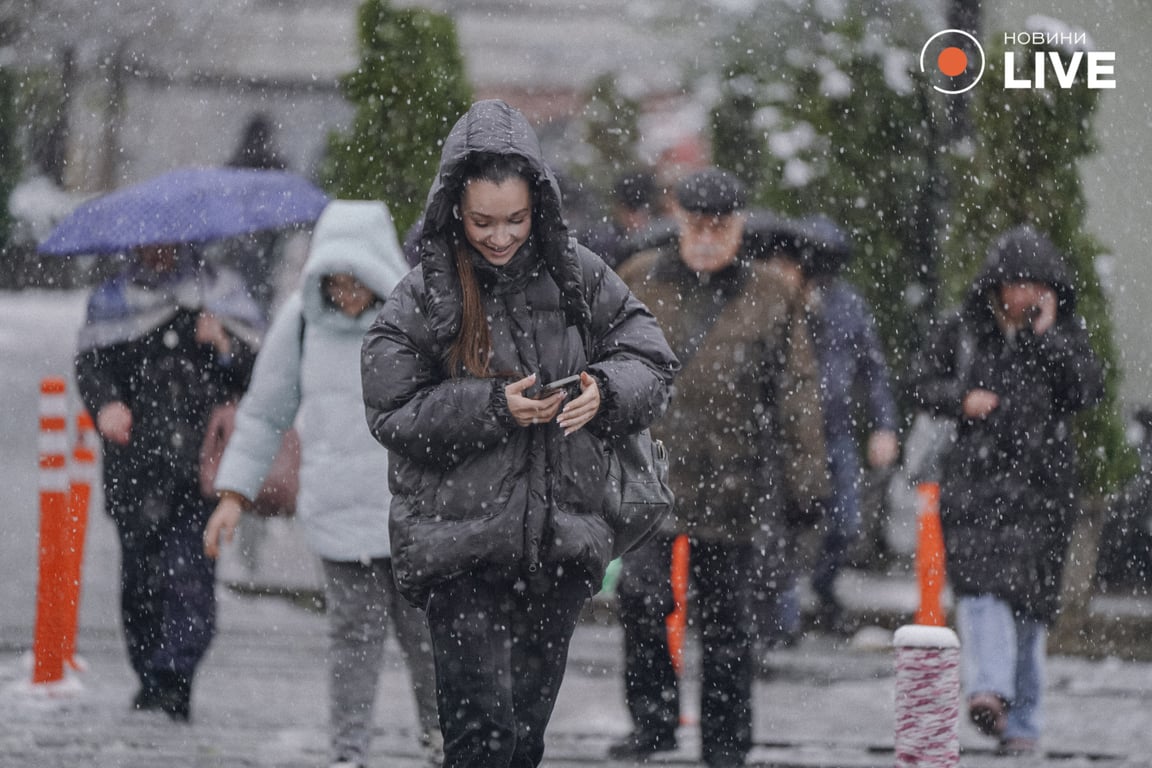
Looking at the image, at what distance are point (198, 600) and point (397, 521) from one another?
3.60 m

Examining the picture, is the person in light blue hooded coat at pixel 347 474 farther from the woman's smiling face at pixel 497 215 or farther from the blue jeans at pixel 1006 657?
the blue jeans at pixel 1006 657

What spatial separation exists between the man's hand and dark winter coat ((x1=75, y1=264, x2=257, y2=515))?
23mm

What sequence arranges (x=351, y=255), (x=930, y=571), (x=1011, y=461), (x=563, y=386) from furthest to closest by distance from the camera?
(x=930, y=571), (x=1011, y=461), (x=351, y=255), (x=563, y=386)

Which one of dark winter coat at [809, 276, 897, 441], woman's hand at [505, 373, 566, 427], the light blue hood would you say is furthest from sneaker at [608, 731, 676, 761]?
dark winter coat at [809, 276, 897, 441]

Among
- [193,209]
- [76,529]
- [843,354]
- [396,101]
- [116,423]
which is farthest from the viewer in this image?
[396,101]

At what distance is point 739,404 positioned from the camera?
7.78 metres

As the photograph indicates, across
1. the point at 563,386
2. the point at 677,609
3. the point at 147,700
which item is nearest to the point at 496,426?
the point at 563,386

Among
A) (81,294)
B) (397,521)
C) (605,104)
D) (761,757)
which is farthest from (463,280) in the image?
(605,104)

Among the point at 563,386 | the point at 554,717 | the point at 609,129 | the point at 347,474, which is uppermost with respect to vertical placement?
the point at 609,129

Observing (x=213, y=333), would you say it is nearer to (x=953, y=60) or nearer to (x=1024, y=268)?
(x=1024, y=268)

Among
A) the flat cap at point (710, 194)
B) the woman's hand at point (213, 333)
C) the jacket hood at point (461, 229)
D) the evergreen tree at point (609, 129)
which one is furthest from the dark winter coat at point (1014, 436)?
the evergreen tree at point (609, 129)

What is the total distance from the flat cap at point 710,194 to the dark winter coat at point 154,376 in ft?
6.42

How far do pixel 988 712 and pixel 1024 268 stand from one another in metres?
1.54

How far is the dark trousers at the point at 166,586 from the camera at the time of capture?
9.04 meters
